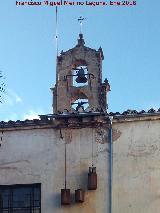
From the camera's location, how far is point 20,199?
16047 millimetres

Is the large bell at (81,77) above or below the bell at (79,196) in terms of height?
above

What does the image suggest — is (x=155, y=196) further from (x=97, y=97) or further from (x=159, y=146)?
(x=97, y=97)

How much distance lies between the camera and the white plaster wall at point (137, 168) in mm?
15422

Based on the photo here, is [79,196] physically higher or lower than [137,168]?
lower

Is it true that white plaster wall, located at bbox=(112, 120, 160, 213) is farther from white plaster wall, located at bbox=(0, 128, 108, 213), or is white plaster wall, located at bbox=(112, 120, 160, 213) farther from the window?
the window

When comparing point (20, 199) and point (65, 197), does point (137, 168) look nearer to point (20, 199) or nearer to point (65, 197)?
point (65, 197)

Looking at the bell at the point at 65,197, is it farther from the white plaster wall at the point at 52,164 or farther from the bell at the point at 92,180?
the bell at the point at 92,180

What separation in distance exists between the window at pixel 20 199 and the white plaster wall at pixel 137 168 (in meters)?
2.10

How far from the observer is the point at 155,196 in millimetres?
15391

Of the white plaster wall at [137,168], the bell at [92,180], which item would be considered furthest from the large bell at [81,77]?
the bell at [92,180]

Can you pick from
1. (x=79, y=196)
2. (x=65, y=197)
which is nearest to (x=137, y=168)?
Answer: (x=79, y=196)

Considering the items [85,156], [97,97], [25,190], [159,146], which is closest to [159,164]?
[159,146]

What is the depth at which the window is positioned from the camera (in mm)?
15945

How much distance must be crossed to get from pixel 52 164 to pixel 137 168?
2.30 metres
